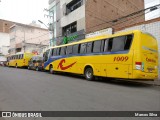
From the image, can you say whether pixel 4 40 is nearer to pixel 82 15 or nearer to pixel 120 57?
pixel 82 15

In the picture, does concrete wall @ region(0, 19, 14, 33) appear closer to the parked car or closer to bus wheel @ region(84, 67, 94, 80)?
the parked car

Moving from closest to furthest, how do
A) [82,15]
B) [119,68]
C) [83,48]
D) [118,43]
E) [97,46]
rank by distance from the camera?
[119,68] < [118,43] < [97,46] < [83,48] < [82,15]

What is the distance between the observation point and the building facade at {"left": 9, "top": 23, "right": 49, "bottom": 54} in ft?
181

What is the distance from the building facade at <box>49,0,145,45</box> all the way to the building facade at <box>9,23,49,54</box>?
21837 millimetres

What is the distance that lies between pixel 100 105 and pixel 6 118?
3024mm

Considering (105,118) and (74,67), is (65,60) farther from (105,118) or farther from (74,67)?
(105,118)

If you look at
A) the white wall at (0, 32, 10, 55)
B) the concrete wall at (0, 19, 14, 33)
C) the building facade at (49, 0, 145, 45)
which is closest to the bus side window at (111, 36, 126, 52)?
the building facade at (49, 0, 145, 45)

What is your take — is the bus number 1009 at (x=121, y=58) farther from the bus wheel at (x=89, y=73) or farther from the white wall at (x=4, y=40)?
the white wall at (x=4, y=40)

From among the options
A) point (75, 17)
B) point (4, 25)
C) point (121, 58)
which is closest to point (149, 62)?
point (121, 58)

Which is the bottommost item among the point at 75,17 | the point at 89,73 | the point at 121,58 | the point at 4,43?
the point at 89,73

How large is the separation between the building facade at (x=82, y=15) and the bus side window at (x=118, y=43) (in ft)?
36.4

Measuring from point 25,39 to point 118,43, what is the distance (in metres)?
49.9

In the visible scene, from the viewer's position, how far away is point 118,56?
39.3 ft

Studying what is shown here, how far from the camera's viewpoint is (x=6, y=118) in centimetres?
534
